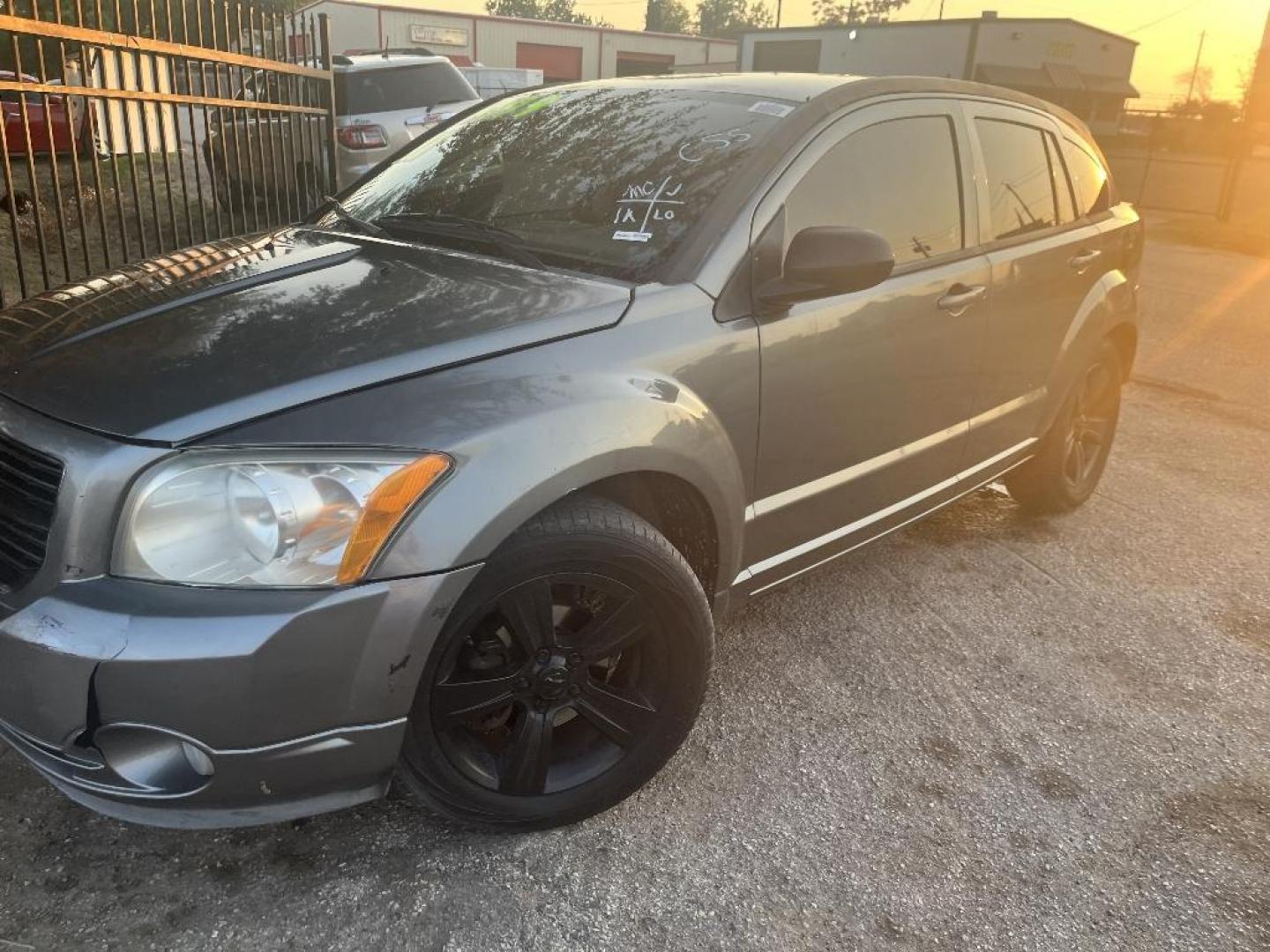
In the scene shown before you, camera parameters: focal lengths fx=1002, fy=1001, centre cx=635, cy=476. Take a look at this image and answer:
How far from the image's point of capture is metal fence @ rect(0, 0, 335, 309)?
4.14m

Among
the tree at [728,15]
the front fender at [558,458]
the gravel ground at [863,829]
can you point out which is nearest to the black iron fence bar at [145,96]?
the gravel ground at [863,829]

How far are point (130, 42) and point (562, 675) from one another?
372cm

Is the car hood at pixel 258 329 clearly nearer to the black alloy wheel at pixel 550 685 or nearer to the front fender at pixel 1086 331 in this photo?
the black alloy wheel at pixel 550 685

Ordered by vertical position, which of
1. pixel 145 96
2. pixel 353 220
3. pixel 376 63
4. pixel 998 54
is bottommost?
pixel 353 220

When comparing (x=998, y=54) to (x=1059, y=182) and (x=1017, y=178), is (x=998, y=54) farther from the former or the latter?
(x=1017, y=178)

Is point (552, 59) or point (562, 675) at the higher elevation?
point (552, 59)

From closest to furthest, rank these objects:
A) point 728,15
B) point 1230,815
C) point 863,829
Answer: point 863,829
point 1230,815
point 728,15

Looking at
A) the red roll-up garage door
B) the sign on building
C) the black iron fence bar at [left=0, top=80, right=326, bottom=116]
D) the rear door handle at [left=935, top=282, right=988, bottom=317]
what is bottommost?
the rear door handle at [left=935, top=282, right=988, bottom=317]

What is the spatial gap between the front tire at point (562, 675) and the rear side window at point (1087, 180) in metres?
2.83

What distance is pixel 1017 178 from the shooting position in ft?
12.0

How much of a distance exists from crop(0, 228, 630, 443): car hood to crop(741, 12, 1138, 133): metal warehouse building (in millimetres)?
32798

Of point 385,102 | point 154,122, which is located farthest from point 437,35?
point 154,122

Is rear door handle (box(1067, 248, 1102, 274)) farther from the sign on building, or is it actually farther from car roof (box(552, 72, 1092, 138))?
the sign on building

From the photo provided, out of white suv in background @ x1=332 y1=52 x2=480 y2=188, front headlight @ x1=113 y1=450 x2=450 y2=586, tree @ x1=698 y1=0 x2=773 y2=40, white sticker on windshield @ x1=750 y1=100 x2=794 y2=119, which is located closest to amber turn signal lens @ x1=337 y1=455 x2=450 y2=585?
front headlight @ x1=113 y1=450 x2=450 y2=586
